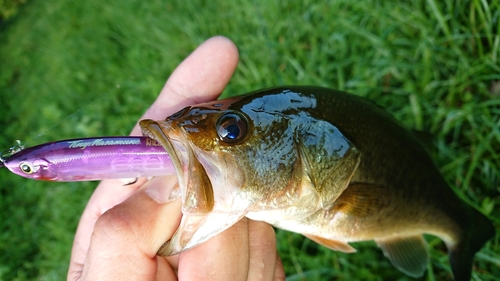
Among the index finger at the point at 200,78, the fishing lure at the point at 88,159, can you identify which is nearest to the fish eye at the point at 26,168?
the fishing lure at the point at 88,159

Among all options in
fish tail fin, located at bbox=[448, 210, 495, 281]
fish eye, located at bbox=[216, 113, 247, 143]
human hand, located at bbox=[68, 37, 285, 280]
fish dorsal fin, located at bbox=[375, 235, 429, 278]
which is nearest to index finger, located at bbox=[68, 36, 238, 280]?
human hand, located at bbox=[68, 37, 285, 280]

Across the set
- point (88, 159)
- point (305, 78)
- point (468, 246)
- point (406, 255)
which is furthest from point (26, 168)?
point (305, 78)

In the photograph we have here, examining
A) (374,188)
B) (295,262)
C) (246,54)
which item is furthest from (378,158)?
(246,54)

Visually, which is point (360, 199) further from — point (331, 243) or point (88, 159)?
point (88, 159)

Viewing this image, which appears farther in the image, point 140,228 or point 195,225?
point 140,228

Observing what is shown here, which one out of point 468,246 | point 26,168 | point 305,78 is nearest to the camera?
point 26,168

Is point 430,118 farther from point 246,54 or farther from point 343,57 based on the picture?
point 246,54

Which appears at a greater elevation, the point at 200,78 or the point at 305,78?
the point at 200,78
